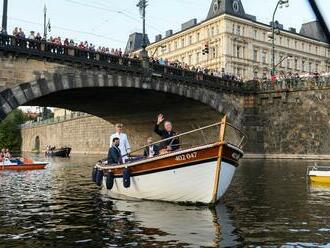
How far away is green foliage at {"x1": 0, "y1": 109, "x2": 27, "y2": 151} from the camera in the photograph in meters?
107

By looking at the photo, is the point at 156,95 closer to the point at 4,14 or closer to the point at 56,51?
the point at 56,51

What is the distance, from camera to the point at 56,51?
99.5 feet

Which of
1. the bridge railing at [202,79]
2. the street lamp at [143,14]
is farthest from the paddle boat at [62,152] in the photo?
the street lamp at [143,14]

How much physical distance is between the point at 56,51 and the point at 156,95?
41.3ft

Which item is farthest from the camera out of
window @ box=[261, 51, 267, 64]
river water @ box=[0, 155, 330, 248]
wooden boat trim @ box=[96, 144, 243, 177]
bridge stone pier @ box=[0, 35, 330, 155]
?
window @ box=[261, 51, 267, 64]

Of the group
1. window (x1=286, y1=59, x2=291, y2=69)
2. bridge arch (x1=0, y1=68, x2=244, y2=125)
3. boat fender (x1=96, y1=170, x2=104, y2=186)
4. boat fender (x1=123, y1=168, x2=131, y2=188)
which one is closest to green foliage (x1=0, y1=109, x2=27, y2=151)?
window (x1=286, y1=59, x2=291, y2=69)

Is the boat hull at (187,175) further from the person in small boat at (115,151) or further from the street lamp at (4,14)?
the street lamp at (4,14)

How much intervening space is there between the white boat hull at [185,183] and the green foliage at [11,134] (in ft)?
318

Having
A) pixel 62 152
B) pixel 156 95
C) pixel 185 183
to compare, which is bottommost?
pixel 185 183

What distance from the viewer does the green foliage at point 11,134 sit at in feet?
351

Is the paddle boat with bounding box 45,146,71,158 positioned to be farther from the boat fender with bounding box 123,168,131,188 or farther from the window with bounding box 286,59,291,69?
the boat fender with bounding box 123,168,131,188

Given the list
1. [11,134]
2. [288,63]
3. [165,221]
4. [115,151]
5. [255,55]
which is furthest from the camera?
[11,134]

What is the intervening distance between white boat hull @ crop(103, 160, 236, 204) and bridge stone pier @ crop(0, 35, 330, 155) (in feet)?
51.5

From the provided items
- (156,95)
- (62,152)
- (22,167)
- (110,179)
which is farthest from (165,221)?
(62,152)
